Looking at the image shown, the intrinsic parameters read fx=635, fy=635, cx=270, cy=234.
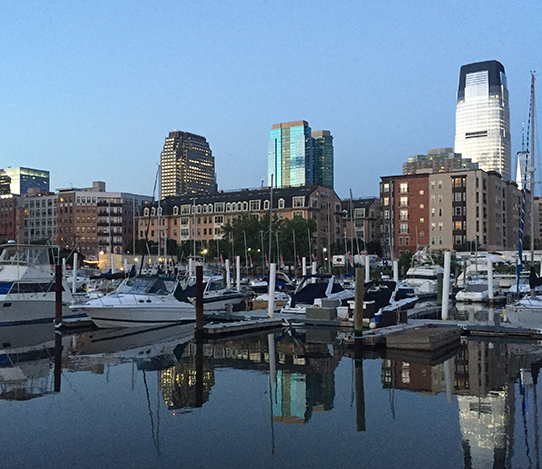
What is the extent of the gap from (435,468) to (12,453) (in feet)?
30.1

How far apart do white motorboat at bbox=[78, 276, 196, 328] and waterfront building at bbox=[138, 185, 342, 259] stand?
9191cm

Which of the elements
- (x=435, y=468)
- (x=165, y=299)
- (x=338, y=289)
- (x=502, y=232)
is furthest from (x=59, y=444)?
(x=502, y=232)

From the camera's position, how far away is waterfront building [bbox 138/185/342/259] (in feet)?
448

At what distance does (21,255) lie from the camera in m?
39.8

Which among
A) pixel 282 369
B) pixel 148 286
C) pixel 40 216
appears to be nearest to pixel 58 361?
pixel 282 369

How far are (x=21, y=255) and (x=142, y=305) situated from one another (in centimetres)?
958

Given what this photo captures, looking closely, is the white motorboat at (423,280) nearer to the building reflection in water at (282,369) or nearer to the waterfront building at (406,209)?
the building reflection in water at (282,369)

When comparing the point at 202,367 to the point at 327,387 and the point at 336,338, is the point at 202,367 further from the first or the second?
the point at 336,338

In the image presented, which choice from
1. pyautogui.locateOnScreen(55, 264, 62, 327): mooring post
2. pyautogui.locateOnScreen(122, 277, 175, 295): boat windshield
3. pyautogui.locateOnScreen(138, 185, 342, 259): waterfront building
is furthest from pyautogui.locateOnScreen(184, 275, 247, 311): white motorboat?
pyautogui.locateOnScreen(138, 185, 342, 259): waterfront building

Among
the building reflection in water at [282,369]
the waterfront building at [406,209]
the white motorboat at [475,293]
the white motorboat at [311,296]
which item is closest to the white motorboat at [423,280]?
the white motorboat at [475,293]

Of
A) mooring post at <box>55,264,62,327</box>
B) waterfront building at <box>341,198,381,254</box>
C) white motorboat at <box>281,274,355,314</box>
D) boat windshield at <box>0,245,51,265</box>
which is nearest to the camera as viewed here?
mooring post at <box>55,264,62,327</box>

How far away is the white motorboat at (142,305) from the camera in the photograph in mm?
35156

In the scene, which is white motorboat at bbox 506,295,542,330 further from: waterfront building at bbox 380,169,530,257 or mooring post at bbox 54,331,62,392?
waterfront building at bbox 380,169,530,257

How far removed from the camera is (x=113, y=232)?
17475 centimetres
